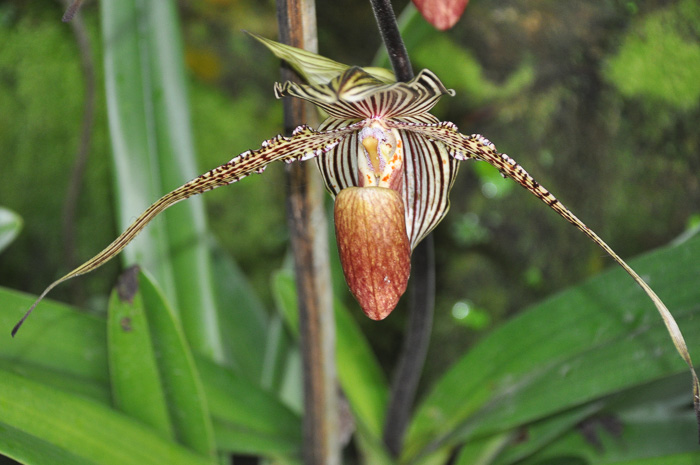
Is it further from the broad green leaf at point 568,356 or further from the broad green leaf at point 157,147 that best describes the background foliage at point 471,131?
the broad green leaf at point 568,356

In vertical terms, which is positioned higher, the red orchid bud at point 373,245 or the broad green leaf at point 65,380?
the red orchid bud at point 373,245

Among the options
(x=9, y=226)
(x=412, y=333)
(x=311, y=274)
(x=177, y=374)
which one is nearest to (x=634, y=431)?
(x=412, y=333)

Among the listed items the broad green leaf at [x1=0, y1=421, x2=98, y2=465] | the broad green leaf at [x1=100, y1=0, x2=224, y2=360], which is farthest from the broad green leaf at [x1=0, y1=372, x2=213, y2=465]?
the broad green leaf at [x1=100, y1=0, x2=224, y2=360]

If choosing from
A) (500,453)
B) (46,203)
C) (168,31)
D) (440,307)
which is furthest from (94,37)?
(500,453)

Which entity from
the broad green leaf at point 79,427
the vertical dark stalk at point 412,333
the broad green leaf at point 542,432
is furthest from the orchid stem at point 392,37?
the broad green leaf at point 542,432

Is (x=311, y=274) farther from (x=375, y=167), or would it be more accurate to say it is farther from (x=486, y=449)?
(x=486, y=449)

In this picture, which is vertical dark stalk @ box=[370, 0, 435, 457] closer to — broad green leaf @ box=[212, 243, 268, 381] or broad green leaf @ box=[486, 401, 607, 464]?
broad green leaf @ box=[486, 401, 607, 464]

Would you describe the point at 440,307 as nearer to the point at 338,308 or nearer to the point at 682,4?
the point at 338,308
